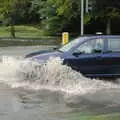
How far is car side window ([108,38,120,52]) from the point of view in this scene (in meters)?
15.3

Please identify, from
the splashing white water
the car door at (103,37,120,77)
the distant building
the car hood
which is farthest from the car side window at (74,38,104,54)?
the distant building

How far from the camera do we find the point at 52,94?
13.3m

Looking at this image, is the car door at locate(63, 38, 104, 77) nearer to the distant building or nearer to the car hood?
the car hood

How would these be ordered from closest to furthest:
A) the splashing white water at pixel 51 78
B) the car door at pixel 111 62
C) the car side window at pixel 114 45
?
1. the splashing white water at pixel 51 78
2. the car door at pixel 111 62
3. the car side window at pixel 114 45

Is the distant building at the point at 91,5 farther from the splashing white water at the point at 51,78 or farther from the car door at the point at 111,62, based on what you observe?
the splashing white water at the point at 51,78

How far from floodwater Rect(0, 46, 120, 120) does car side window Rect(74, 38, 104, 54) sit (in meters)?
0.82

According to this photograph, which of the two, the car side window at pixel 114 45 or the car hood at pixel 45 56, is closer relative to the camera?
the car hood at pixel 45 56

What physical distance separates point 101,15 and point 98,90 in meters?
32.2

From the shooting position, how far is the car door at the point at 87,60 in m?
14.8

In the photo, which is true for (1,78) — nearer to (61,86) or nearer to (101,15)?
(61,86)

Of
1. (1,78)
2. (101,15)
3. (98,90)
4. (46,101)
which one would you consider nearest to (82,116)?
(46,101)

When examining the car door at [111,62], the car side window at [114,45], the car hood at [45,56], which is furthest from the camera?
the car side window at [114,45]

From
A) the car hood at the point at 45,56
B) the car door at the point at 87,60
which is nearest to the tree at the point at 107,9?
the car door at the point at 87,60

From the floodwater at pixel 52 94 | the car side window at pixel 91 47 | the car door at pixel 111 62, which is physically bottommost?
the floodwater at pixel 52 94
